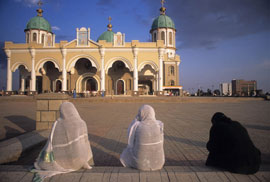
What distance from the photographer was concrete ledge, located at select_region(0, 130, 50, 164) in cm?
312

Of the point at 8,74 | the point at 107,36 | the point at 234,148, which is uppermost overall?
the point at 107,36

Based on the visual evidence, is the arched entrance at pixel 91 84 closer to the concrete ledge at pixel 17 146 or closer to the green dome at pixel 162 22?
the green dome at pixel 162 22

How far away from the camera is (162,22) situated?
36.7 meters

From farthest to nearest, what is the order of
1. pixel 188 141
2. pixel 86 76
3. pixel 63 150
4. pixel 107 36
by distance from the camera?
1. pixel 107 36
2. pixel 86 76
3. pixel 188 141
4. pixel 63 150

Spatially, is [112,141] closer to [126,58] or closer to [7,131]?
[7,131]

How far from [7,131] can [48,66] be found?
92.0ft

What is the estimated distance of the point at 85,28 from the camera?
2670cm

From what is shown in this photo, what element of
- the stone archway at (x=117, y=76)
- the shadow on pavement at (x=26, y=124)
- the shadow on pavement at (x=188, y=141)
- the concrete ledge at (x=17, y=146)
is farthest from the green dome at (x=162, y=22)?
the concrete ledge at (x=17, y=146)

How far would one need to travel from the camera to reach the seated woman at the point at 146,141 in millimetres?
2396

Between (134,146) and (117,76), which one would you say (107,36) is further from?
(134,146)

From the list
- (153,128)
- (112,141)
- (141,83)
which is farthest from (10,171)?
(141,83)

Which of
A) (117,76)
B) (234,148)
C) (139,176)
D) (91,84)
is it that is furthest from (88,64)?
(234,148)

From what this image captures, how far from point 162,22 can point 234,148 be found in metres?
37.8

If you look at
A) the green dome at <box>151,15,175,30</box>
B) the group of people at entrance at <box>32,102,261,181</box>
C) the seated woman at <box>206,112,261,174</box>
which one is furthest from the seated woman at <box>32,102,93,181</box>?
the green dome at <box>151,15,175,30</box>
